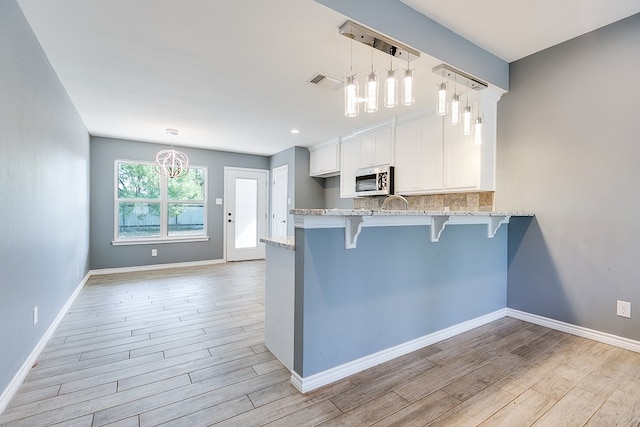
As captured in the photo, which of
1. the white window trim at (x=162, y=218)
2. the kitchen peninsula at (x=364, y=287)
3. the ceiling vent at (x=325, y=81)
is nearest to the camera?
the kitchen peninsula at (x=364, y=287)

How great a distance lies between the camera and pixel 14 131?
5.93ft

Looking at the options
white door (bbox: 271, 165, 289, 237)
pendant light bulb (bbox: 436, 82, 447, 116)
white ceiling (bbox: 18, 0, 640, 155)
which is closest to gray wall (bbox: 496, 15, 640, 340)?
white ceiling (bbox: 18, 0, 640, 155)

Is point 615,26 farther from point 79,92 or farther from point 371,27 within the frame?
point 79,92

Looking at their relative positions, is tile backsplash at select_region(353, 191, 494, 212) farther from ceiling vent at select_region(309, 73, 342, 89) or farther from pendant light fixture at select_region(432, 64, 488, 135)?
ceiling vent at select_region(309, 73, 342, 89)

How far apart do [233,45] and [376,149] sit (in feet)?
8.81

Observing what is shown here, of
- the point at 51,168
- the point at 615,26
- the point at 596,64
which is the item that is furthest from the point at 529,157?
the point at 51,168

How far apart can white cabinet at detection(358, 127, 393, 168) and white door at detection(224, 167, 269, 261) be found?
2.74 m

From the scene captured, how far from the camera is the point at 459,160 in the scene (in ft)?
11.0

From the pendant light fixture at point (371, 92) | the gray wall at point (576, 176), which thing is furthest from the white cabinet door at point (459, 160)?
the pendant light fixture at point (371, 92)

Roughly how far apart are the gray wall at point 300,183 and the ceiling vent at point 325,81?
286 centimetres

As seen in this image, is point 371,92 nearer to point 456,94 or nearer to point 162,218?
point 456,94

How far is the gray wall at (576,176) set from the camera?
2.37 metres

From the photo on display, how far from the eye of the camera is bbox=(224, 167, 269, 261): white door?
20.6ft

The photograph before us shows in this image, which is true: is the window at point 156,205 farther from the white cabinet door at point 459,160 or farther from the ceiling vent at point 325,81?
the white cabinet door at point 459,160
